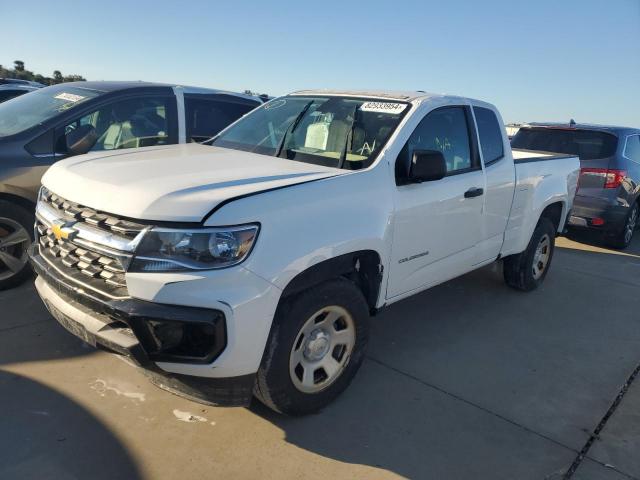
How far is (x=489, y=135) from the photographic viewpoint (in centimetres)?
466

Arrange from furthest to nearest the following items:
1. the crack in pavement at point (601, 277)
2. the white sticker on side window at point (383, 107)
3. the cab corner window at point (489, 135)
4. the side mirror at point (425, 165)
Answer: the crack in pavement at point (601, 277) < the cab corner window at point (489, 135) < the white sticker on side window at point (383, 107) < the side mirror at point (425, 165)

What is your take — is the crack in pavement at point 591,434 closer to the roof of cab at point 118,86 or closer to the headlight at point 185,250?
the headlight at point 185,250

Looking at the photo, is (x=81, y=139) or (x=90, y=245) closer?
(x=90, y=245)

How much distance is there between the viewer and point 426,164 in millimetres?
3404

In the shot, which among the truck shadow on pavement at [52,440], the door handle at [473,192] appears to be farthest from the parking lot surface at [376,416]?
the door handle at [473,192]

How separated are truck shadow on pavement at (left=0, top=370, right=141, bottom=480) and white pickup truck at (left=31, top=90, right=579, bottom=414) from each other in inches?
17.8

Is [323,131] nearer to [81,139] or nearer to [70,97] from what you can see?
[81,139]

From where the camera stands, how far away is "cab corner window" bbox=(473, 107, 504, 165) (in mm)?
4531

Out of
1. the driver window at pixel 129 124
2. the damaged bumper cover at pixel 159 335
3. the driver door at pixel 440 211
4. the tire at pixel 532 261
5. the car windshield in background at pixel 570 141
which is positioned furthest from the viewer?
the car windshield in background at pixel 570 141

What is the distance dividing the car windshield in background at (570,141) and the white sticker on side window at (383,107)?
17.0ft

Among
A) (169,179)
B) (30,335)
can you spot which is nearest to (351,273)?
(169,179)

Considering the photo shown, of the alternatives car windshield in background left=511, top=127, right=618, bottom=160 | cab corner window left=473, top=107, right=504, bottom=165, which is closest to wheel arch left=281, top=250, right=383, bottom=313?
cab corner window left=473, top=107, right=504, bottom=165

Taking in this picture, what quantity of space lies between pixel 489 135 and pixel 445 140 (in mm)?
779

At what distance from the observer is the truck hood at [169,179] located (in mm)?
2547
